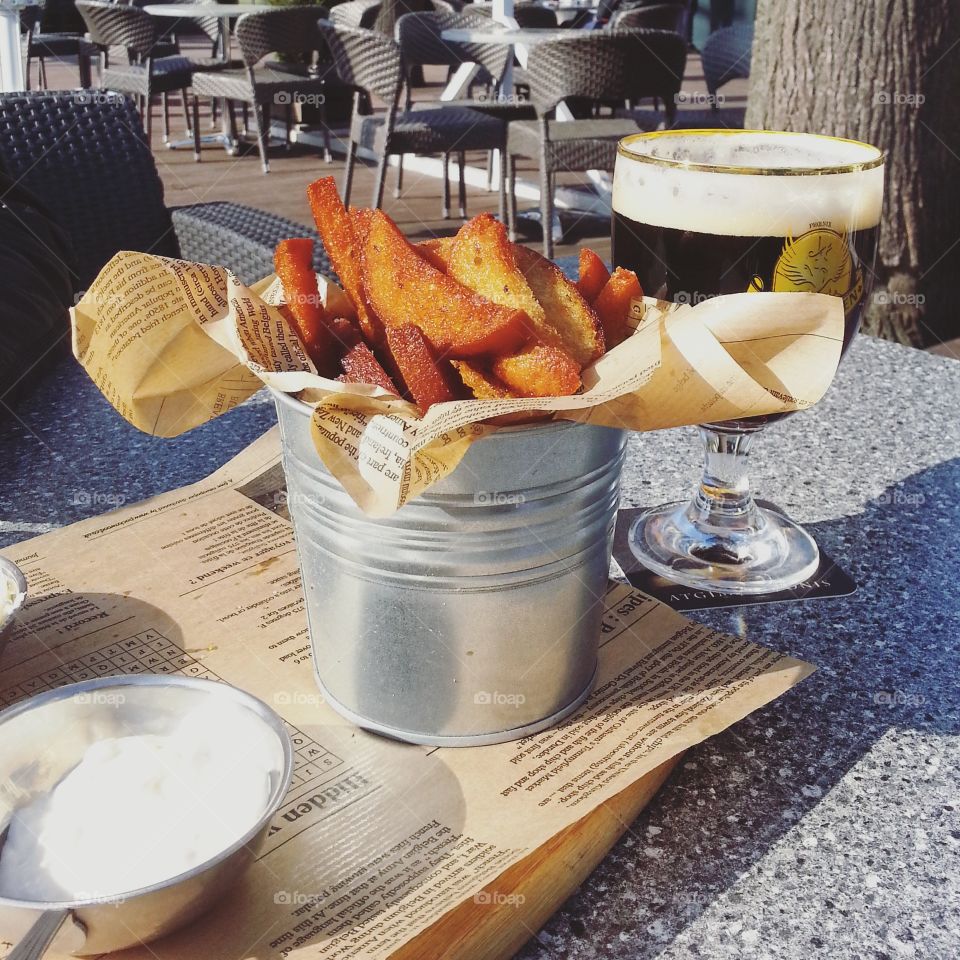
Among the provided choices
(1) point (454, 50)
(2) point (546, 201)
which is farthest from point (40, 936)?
(1) point (454, 50)

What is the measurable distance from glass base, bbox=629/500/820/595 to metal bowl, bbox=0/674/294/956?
0.54 m

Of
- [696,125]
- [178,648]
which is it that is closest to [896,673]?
[178,648]

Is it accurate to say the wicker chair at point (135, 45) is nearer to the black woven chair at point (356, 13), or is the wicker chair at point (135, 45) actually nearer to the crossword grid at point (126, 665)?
the black woven chair at point (356, 13)

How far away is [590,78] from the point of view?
496 centimetres

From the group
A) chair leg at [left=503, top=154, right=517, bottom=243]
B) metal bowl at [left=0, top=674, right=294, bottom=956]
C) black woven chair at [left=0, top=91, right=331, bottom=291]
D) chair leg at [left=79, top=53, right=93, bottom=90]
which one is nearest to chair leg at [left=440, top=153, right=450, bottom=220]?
chair leg at [left=503, top=154, right=517, bottom=243]

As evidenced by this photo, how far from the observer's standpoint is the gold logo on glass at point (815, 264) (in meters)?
0.95

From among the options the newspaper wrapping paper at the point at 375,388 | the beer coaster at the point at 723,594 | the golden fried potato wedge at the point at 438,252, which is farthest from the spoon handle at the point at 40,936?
the beer coaster at the point at 723,594

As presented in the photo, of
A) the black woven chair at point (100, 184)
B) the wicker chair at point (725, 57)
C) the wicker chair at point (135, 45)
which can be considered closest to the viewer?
the black woven chair at point (100, 184)

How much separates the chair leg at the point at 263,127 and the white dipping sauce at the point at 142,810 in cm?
680

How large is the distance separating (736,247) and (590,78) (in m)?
4.38

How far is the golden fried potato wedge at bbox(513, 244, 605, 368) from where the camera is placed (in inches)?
29.1

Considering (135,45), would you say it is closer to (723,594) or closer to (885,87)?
(885,87)

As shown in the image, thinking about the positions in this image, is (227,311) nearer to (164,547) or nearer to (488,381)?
(488,381)

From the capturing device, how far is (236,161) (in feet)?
25.7
